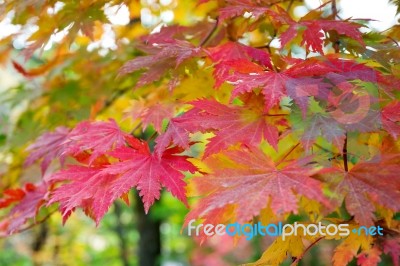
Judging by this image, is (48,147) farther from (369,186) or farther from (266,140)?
(369,186)

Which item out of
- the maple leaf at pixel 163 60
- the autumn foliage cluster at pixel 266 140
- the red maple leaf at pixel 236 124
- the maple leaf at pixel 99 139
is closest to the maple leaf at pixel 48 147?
the autumn foliage cluster at pixel 266 140

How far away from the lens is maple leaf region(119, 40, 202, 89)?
3.56 ft

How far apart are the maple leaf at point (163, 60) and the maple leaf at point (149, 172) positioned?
22 centimetres

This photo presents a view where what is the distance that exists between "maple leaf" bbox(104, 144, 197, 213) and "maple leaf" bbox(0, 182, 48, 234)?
0.36m

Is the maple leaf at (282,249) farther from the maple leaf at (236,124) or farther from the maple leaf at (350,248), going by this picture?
the maple leaf at (236,124)

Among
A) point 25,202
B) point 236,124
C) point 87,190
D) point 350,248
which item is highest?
point 236,124

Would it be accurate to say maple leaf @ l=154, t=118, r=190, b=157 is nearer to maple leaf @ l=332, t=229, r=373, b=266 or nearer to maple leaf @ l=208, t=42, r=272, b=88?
maple leaf @ l=208, t=42, r=272, b=88

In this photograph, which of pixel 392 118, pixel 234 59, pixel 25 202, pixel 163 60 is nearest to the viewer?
pixel 392 118

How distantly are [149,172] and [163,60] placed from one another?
32 centimetres

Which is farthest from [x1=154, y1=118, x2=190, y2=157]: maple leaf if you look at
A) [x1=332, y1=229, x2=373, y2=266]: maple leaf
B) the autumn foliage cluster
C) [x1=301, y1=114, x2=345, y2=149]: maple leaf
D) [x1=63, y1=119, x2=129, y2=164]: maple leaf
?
[x1=332, y1=229, x2=373, y2=266]: maple leaf

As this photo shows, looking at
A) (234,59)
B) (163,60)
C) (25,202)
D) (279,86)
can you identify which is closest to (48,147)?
(25,202)

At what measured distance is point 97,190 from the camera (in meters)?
1.01

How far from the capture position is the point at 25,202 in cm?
134

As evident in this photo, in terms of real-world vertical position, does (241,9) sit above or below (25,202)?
above
